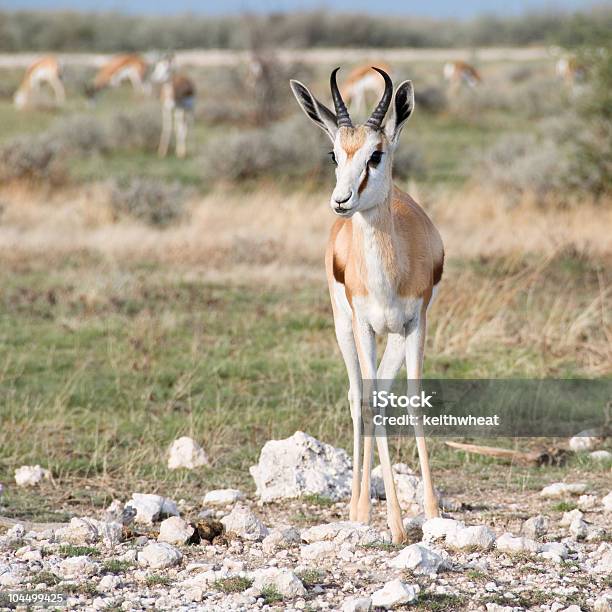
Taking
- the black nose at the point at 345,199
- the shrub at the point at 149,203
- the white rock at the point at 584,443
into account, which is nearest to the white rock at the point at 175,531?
the black nose at the point at 345,199

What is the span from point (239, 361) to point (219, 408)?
1.08 meters

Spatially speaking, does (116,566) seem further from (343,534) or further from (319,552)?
(343,534)

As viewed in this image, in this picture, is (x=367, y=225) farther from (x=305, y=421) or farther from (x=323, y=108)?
(x=305, y=421)

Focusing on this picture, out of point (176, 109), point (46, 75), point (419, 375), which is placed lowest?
point (419, 375)

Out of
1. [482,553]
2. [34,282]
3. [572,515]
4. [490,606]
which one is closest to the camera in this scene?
[490,606]

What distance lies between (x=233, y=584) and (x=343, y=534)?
0.75 metres

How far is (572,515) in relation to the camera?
5504 millimetres

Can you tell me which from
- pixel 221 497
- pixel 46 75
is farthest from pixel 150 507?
pixel 46 75

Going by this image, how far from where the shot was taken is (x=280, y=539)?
5.14 meters

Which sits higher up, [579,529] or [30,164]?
[30,164]

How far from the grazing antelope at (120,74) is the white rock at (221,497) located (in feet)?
76.6

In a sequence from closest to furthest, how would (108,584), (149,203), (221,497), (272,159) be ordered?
(108,584)
(221,497)
(149,203)
(272,159)

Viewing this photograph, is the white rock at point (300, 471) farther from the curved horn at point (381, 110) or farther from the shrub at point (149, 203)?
the shrub at point (149, 203)

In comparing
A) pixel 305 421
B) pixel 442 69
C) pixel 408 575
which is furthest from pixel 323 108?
pixel 442 69
